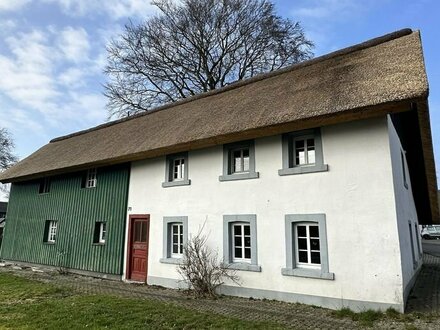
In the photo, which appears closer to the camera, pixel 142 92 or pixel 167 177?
pixel 167 177

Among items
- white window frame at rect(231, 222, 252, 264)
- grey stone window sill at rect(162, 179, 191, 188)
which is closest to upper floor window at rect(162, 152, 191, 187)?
grey stone window sill at rect(162, 179, 191, 188)

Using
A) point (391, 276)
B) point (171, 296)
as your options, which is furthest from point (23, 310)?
point (391, 276)

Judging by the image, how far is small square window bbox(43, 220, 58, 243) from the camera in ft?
51.5

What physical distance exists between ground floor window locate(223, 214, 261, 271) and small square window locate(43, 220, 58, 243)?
32.0 ft

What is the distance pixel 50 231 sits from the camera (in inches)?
626

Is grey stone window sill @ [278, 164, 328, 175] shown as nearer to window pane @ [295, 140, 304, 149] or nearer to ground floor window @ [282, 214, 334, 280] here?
window pane @ [295, 140, 304, 149]

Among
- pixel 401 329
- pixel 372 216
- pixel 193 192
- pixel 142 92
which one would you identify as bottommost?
pixel 401 329

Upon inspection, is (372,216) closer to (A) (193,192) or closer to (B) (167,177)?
(A) (193,192)

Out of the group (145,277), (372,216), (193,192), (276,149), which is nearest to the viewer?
(372,216)

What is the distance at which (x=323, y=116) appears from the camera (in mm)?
7840

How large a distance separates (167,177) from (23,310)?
5635mm

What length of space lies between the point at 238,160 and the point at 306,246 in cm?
320

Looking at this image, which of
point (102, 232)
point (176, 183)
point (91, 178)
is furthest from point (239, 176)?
point (91, 178)

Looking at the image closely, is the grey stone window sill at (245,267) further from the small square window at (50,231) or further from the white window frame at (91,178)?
the small square window at (50,231)
